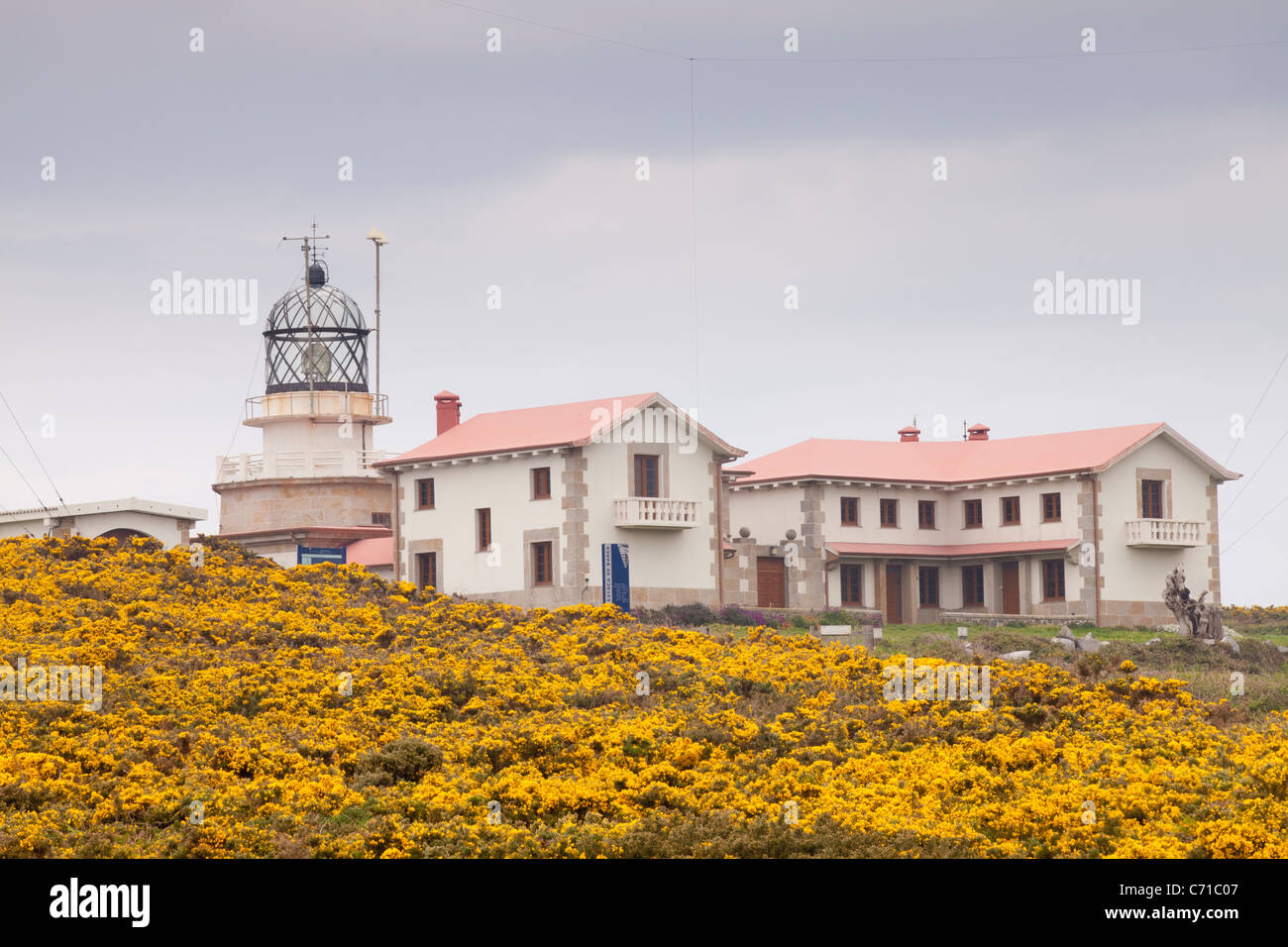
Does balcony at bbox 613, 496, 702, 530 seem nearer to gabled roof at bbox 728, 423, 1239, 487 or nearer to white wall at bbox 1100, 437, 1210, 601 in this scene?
gabled roof at bbox 728, 423, 1239, 487

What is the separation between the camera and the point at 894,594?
2103 inches

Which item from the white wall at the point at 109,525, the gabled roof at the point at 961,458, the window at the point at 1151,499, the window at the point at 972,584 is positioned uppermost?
the gabled roof at the point at 961,458

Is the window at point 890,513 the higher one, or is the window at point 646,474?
the window at point 646,474

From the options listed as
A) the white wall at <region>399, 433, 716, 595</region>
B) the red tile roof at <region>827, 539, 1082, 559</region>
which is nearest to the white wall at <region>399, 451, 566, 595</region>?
the white wall at <region>399, 433, 716, 595</region>

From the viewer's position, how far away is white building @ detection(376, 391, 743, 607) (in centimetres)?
4503

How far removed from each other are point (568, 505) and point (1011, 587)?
50.9ft

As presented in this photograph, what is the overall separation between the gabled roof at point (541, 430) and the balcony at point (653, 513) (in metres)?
1.85

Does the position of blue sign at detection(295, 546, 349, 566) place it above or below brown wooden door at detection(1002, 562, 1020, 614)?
above

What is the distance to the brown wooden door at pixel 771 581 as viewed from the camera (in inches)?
2014

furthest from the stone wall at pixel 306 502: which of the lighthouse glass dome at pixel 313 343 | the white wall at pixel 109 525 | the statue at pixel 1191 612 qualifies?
the statue at pixel 1191 612

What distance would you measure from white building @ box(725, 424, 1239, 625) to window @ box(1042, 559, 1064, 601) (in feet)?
0.13

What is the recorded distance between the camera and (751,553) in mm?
49562

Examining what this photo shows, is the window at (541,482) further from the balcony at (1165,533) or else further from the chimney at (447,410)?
the balcony at (1165,533)
